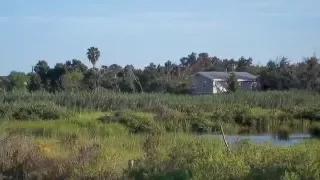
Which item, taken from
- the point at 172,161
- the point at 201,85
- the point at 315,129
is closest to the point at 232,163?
the point at 172,161

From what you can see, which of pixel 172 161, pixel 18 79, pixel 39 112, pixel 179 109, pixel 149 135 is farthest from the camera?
pixel 18 79

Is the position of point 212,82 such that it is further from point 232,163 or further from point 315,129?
point 232,163

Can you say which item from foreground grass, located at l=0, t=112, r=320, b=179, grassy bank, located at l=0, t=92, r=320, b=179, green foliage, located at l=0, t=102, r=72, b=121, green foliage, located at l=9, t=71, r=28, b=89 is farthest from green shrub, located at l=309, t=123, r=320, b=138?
green foliage, located at l=9, t=71, r=28, b=89

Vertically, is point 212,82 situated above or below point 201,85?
above

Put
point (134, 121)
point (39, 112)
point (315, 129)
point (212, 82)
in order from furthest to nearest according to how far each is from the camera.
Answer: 1. point (212, 82)
2. point (315, 129)
3. point (39, 112)
4. point (134, 121)

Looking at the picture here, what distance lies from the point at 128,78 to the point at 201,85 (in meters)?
12.9

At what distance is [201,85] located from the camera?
7606 cm

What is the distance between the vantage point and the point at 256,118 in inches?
1676

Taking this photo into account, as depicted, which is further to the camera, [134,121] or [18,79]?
[18,79]

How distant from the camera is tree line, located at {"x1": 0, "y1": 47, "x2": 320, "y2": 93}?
62.7 metres

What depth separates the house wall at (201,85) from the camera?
7494 cm

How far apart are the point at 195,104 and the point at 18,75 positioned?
120 feet

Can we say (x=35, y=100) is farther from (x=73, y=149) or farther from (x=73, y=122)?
(x=73, y=149)

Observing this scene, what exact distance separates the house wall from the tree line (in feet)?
3.15
